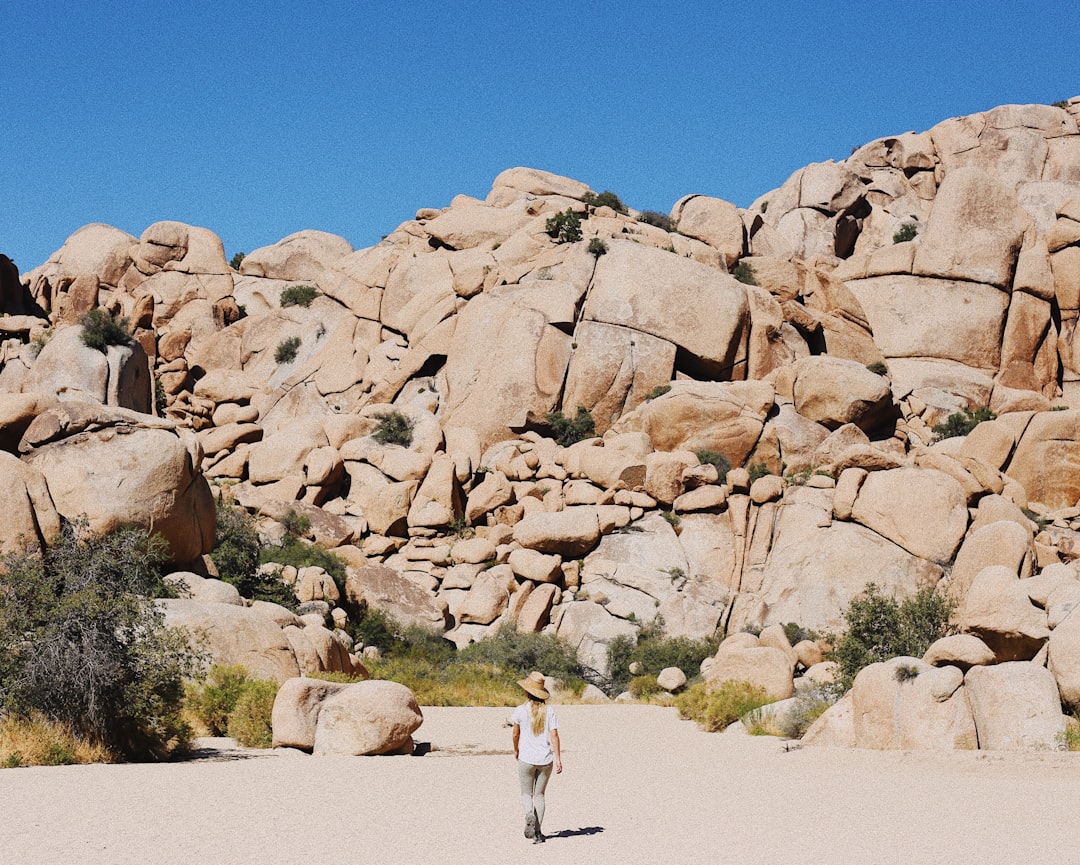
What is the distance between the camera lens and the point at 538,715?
11.1m

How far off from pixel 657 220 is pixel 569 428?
63.4 feet

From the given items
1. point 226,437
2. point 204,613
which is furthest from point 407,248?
point 204,613

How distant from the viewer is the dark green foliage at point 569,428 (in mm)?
42312

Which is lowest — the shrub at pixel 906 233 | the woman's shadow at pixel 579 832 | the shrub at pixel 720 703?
the shrub at pixel 720 703

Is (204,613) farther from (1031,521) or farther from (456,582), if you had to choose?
(1031,521)

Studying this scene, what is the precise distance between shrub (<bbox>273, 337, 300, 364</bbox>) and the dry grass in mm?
37774

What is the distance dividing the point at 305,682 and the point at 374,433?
2543 centimetres

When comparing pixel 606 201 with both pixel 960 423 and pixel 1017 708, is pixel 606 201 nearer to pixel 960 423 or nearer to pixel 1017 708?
pixel 960 423

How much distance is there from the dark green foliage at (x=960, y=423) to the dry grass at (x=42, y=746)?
36.7 metres

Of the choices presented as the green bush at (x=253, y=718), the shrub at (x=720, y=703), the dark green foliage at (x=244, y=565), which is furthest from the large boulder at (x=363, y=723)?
the dark green foliage at (x=244, y=565)

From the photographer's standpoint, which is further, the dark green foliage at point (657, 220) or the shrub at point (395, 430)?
the dark green foliage at point (657, 220)

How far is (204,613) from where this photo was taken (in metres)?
20.5

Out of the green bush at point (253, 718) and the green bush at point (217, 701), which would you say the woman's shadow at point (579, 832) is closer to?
the green bush at point (253, 718)

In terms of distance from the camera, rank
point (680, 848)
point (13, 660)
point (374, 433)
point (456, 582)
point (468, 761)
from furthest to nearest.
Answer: point (374, 433), point (456, 582), point (468, 761), point (13, 660), point (680, 848)
